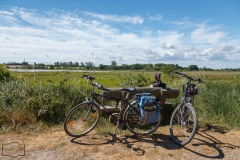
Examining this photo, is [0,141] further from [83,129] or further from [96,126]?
[96,126]

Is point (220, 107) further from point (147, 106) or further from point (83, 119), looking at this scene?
point (83, 119)

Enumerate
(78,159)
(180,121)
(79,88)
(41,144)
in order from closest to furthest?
(78,159) → (41,144) → (180,121) → (79,88)

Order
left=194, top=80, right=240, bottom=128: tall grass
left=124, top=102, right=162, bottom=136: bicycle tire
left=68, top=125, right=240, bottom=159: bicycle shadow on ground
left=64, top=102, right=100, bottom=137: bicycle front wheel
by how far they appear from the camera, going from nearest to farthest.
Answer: left=68, top=125, right=240, bottom=159: bicycle shadow on ground < left=64, top=102, right=100, bottom=137: bicycle front wheel < left=124, top=102, right=162, bottom=136: bicycle tire < left=194, top=80, right=240, bottom=128: tall grass

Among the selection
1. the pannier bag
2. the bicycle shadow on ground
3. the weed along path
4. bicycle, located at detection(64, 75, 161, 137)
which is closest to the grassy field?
the weed along path

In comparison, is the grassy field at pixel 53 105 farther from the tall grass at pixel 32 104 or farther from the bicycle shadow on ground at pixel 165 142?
the bicycle shadow on ground at pixel 165 142

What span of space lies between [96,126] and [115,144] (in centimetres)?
99

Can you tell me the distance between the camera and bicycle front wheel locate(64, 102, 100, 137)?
13.2ft

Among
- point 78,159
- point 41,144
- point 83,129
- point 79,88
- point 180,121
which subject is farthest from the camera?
point 79,88

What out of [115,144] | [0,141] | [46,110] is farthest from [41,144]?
[115,144]

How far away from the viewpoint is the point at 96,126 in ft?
15.4

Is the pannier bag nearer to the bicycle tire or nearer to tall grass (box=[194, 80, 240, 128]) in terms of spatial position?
the bicycle tire

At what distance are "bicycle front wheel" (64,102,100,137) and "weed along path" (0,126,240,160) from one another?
0.19m

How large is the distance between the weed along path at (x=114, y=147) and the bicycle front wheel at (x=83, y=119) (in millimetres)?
191

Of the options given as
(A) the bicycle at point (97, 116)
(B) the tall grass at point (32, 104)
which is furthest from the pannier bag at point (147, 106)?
(B) the tall grass at point (32, 104)
